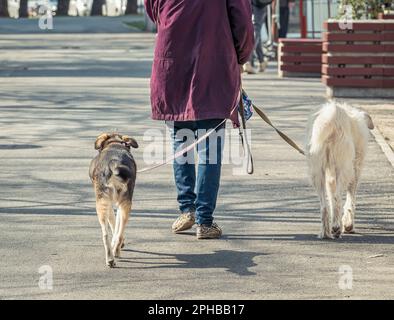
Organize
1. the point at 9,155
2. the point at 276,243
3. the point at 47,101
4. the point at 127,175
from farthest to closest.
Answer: the point at 47,101 < the point at 9,155 < the point at 276,243 < the point at 127,175

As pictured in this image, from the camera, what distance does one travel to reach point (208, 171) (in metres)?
8.38

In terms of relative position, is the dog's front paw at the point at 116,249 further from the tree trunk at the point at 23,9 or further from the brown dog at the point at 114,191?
the tree trunk at the point at 23,9

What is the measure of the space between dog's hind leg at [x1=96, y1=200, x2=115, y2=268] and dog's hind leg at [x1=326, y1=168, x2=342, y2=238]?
1723 mm

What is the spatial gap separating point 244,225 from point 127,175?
5.05 ft

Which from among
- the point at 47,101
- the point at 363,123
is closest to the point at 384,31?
the point at 47,101

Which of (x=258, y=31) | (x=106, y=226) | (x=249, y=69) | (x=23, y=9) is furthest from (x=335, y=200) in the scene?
(x=23, y=9)

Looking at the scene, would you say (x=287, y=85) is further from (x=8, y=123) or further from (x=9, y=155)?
(x=9, y=155)

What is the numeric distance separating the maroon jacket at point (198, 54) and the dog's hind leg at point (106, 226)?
108 cm

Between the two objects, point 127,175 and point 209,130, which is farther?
point 209,130

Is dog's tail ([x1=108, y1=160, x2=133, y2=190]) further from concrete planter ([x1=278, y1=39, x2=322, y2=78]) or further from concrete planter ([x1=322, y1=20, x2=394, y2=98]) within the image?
concrete planter ([x1=278, y1=39, x2=322, y2=78])

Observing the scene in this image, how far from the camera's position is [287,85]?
63.9 ft

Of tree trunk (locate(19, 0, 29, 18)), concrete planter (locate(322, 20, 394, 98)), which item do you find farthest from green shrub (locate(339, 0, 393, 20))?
tree trunk (locate(19, 0, 29, 18))

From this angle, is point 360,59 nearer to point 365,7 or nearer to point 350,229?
point 365,7

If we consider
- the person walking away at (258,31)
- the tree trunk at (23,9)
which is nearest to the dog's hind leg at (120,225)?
the person walking away at (258,31)
